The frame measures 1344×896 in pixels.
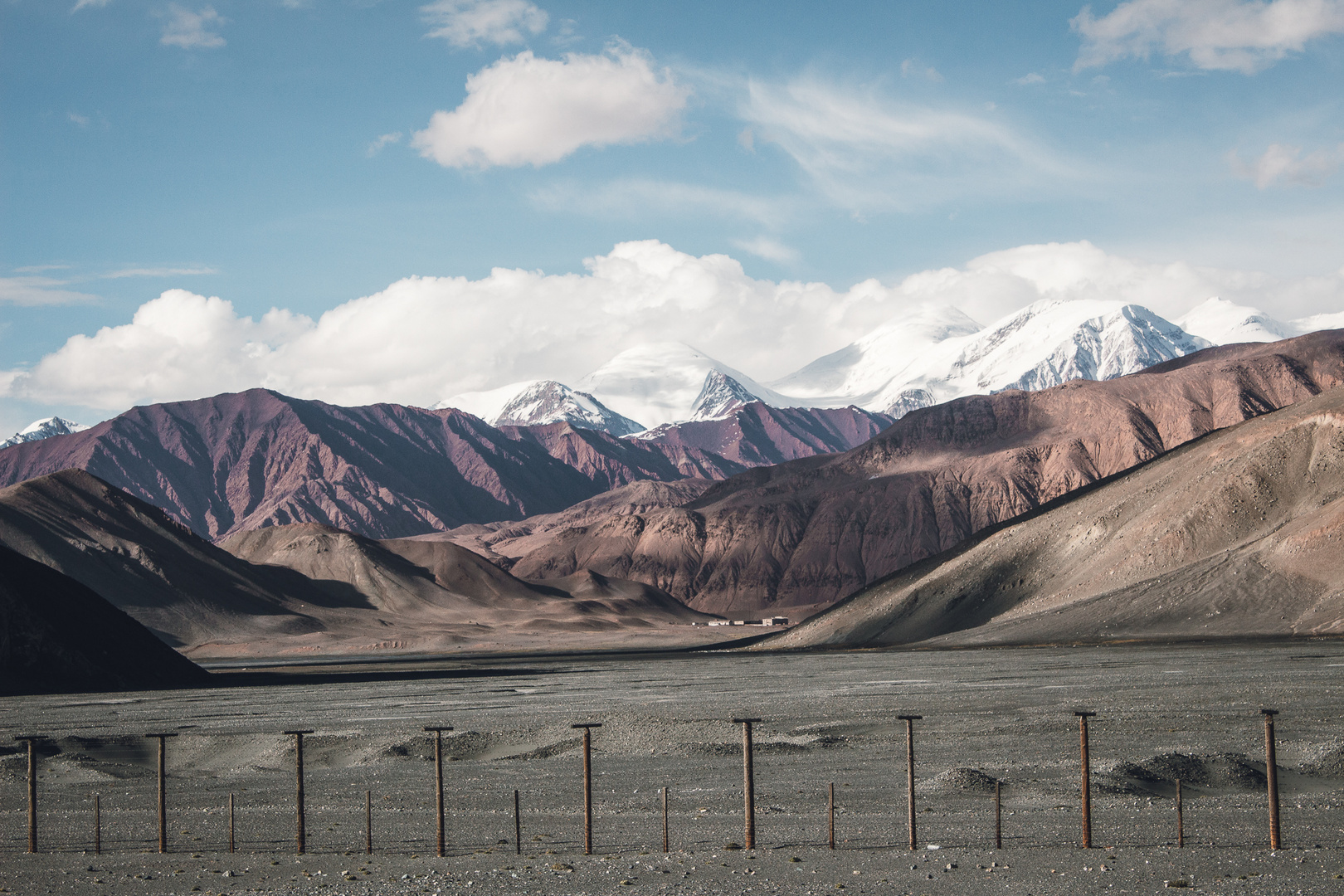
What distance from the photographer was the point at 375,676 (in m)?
81.7

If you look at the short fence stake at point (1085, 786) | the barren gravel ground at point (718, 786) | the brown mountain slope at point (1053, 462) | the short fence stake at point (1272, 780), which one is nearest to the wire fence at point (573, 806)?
the barren gravel ground at point (718, 786)

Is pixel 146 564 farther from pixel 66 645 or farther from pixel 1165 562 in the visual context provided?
pixel 1165 562

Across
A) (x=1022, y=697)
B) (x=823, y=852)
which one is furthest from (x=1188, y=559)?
(x=823, y=852)

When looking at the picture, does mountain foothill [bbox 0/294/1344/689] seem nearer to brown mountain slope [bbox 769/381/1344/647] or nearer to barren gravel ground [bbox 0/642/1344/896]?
brown mountain slope [bbox 769/381/1344/647]

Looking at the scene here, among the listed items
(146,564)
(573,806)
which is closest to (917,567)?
(146,564)

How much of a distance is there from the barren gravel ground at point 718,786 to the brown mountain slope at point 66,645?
642cm

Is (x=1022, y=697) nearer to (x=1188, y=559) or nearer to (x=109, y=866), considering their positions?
(x=109, y=866)

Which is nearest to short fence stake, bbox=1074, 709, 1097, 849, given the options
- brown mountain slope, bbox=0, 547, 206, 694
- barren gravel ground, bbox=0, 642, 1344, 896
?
barren gravel ground, bbox=0, 642, 1344, 896

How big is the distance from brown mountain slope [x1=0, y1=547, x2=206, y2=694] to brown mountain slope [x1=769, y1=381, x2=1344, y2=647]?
2092 inches

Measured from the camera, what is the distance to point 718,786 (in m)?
32.0

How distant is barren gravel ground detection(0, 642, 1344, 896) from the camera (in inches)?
807

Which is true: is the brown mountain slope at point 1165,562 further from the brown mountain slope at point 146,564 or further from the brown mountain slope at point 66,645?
the brown mountain slope at point 146,564

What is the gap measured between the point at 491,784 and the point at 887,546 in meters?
163

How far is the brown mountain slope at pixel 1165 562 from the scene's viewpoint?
8062 centimetres
